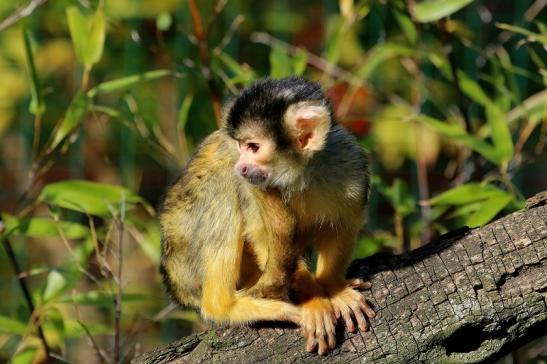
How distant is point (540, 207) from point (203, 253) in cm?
97

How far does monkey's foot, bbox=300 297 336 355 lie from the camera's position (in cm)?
250

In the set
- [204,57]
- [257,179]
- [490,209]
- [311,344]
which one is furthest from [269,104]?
[204,57]

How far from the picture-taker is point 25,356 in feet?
12.0

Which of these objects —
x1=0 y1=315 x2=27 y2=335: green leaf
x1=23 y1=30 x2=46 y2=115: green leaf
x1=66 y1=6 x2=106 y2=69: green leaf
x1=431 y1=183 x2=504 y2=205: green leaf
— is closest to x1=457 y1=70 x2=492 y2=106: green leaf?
x1=431 y1=183 x2=504 y2=205: green leaf

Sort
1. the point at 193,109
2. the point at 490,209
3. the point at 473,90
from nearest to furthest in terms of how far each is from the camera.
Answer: the point at 490,209, the point at 473,90, the point at 193,109

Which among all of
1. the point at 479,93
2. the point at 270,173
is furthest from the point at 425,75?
Result: the point at 270,173

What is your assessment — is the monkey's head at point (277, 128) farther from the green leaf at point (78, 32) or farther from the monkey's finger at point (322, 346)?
the green leaf at point (78, 32)

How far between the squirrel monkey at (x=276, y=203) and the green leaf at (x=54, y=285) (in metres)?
0.84

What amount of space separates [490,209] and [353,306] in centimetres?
95

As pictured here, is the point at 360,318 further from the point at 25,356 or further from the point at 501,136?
the point at 25,356

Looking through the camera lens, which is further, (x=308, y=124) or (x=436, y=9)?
(x=436, y=9)

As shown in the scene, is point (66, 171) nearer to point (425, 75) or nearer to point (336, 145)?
point (425, 75)

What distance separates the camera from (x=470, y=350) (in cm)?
253

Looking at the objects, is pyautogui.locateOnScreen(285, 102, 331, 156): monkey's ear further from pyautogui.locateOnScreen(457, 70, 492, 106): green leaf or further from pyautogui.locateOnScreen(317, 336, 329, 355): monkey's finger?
pyautogui.locateOnScreen(457, 70, 492, 106): green leaf
